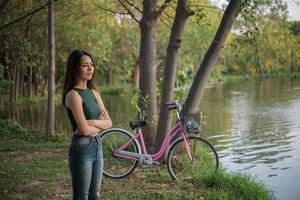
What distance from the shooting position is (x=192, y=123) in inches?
281

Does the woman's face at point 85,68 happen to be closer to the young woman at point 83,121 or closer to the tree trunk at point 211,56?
the young woman at point 83,121

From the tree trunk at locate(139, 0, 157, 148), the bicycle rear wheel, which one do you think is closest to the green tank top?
the bicycle rear wheel

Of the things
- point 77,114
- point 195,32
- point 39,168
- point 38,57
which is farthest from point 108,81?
point 77,114

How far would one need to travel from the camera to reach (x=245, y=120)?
18.5m

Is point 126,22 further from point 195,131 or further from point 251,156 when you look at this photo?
point 195,131

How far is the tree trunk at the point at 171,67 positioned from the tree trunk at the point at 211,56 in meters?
0.39

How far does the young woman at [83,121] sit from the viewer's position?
3811 mm

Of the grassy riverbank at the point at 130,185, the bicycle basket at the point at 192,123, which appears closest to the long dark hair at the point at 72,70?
the grassy riverbank at the point at 130,185

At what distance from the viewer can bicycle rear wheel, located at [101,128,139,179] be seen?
727 centimetres

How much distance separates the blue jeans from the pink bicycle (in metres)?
3.07

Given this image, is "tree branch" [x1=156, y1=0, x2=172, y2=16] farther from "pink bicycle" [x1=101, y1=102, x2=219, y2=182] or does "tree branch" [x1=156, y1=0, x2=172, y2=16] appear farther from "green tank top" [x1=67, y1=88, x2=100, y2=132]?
"green tank top" [x1=67, y1=88, x2=100, y2=132]

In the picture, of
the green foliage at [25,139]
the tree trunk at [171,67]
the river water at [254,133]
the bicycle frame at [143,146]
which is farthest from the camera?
the green foliage at [25,139]

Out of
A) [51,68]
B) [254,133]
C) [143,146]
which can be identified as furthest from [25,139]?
[254,133]

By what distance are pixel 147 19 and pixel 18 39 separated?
53.0ft
